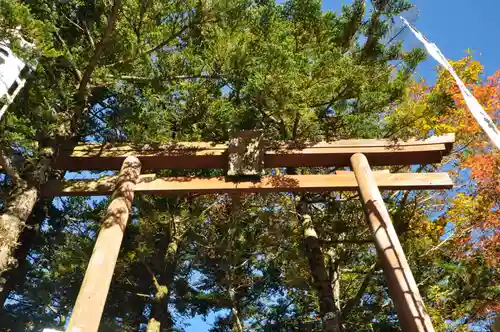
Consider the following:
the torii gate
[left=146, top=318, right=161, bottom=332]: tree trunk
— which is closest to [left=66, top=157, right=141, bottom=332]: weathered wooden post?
the torii gate

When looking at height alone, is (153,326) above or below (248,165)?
below

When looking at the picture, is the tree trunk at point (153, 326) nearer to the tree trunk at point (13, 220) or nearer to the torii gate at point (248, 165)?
the torii gate at point (248, 165)

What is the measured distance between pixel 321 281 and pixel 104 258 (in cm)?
315

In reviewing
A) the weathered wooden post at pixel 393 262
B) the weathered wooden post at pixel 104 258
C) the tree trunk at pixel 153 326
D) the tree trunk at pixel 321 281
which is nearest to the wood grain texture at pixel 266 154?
the weathered wooden post at pixel 104 258

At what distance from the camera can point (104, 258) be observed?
3654mm

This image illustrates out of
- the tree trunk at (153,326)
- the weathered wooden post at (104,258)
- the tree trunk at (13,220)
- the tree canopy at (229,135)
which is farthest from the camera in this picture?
the tree trunk at (153,326)

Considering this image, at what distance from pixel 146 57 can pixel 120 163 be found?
141 cm

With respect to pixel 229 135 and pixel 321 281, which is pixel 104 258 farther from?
pixel 321 281

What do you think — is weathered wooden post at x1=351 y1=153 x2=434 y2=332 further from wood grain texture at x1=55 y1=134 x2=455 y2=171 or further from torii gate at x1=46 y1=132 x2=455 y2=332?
wood grain texture at x1=55 y1=134 x2=455 y2=171

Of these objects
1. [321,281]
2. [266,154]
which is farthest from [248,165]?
[321,281]

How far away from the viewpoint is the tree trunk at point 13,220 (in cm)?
343

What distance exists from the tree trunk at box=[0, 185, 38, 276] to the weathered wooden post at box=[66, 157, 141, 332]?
2.40ft

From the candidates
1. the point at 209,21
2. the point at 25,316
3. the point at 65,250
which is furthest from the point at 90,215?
the point at 209,21

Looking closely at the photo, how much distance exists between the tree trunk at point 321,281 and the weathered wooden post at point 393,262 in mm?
1574
